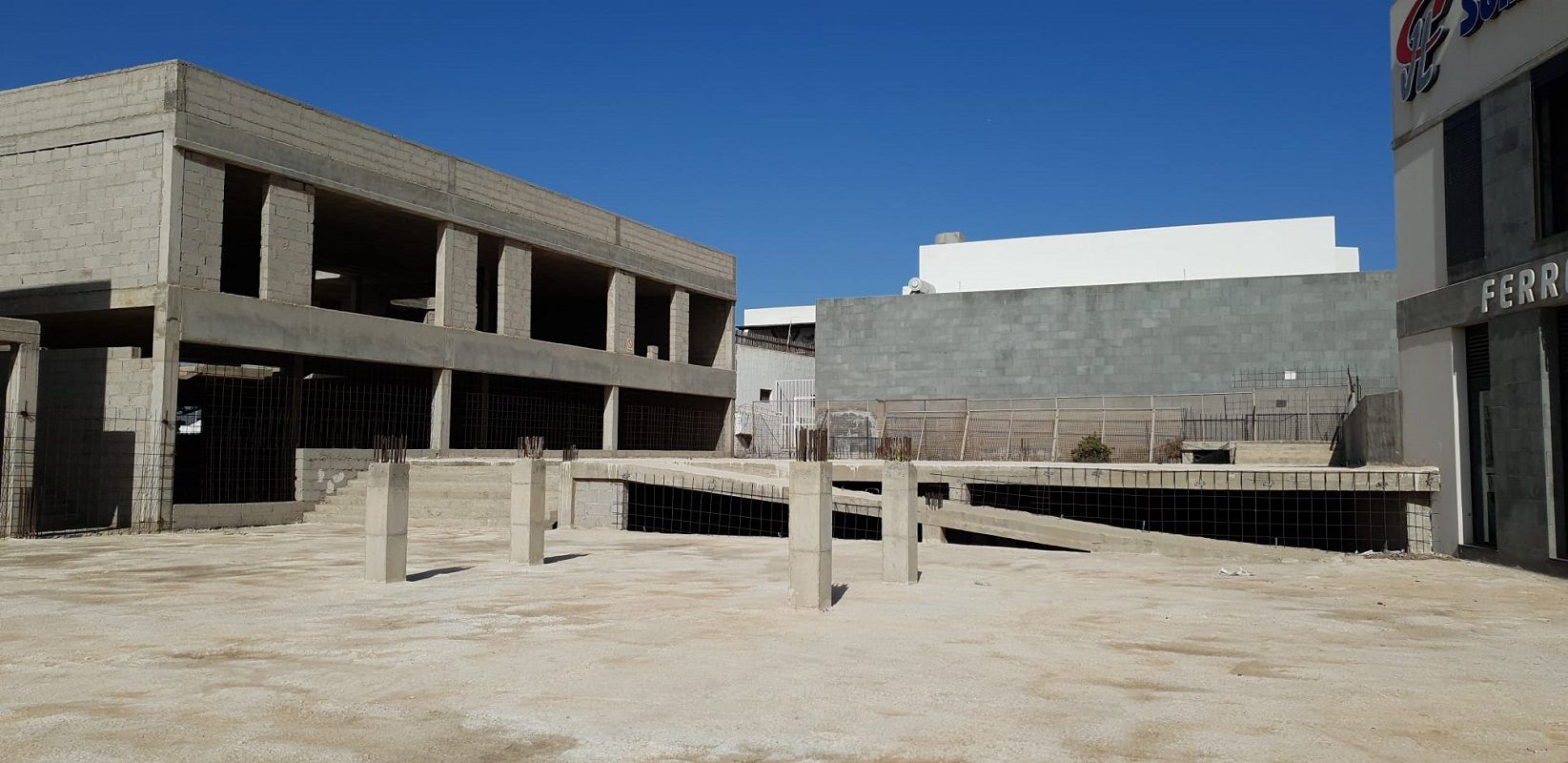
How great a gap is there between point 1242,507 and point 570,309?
3035cm

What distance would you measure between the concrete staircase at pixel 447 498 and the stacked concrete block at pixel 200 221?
5.70 m

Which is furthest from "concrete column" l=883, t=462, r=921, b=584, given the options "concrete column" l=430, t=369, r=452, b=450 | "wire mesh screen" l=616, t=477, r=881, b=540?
"concrete column" l=430, t=369, r=452, b=450

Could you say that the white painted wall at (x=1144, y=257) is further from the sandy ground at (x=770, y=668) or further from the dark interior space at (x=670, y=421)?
the sandy ground at (x=770, y=668)

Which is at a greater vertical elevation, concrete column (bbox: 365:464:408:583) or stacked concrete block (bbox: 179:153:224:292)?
stacked concrete block (bbox: 179:153:224:292)

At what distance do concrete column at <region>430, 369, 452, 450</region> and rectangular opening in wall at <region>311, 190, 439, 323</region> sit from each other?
14.1 ft

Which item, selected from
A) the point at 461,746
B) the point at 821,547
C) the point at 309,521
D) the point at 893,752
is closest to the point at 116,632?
the point at 461,746

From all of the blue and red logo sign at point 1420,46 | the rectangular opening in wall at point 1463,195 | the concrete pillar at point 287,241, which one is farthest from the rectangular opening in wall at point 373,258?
the rectangular opening in wall at point 1463,195

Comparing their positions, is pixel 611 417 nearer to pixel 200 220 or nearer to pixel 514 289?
pixel 514 289

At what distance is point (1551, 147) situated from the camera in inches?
596

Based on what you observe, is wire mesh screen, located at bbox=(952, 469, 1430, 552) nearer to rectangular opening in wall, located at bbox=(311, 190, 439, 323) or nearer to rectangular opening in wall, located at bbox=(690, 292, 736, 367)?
rectangular opening in wall, located at bbox=(311, 190, 439, 323)

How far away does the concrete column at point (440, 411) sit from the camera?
3027 centimetres

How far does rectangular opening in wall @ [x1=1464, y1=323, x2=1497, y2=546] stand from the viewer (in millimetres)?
16672

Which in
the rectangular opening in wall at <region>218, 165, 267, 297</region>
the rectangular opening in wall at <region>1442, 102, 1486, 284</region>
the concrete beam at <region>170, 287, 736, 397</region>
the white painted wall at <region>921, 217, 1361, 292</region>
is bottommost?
the concrete beam at <region>170, 287, 736, 397</region>

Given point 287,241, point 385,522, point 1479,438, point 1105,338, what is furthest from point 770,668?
point 1105,338
